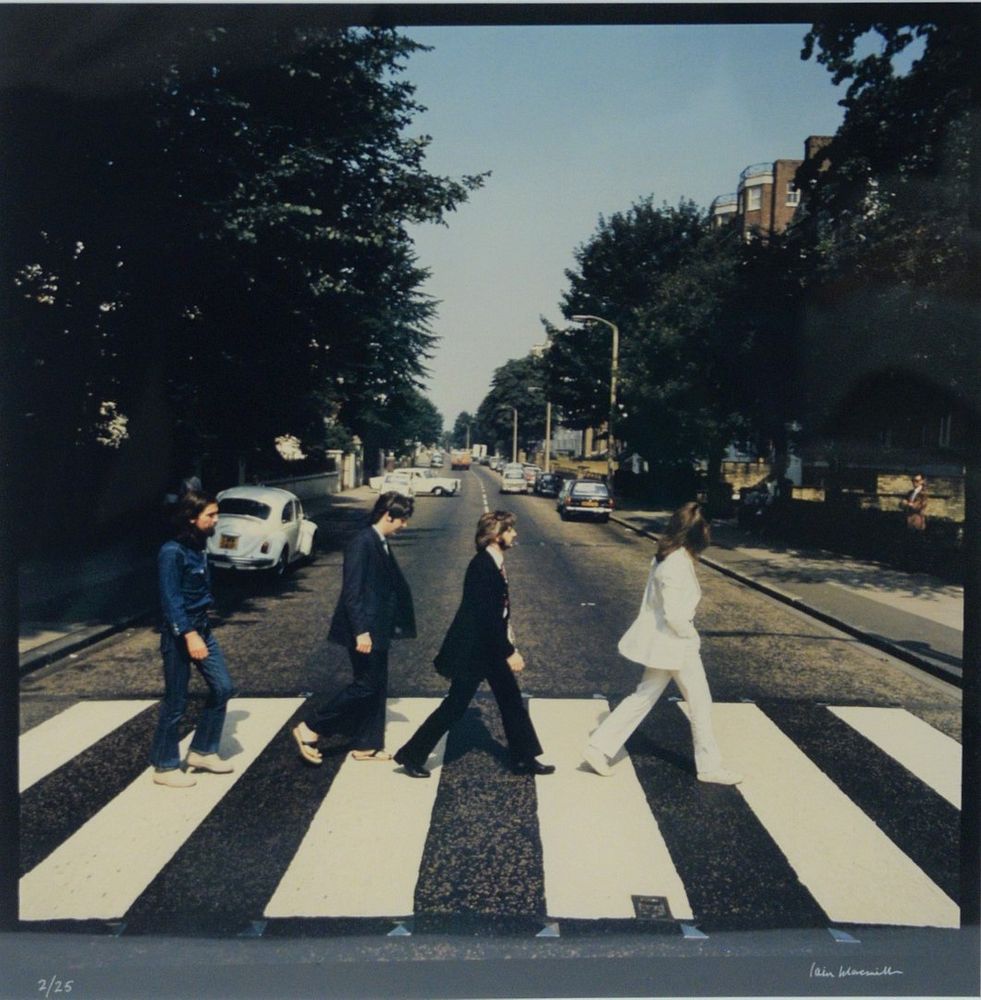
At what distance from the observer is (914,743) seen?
729 cm

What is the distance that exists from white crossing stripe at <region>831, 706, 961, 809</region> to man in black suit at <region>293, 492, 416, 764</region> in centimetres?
361

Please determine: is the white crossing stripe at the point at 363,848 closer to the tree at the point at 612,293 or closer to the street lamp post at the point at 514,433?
the tree at the point at 612,293

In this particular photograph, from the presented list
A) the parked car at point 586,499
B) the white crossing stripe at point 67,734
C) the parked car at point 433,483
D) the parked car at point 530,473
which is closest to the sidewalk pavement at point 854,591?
the parked car at point 586,499

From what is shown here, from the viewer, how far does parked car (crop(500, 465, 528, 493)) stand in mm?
23520

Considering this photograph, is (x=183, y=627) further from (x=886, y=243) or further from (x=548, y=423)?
(x=886, y=243)

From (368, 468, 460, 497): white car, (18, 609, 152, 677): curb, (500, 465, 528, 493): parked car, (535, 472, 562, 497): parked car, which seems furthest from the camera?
(368, 468, 460, 497): white car

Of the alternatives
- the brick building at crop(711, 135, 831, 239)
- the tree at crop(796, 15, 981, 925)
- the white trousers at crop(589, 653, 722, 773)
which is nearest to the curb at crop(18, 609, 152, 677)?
the white trousers at crop(589, 653, 722, 773)

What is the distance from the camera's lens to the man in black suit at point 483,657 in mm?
6215

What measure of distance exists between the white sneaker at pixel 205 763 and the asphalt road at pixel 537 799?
177 millimetres

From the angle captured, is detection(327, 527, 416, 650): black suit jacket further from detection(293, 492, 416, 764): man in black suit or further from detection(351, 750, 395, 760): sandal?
detection(351, 750, 395, 760): sandal

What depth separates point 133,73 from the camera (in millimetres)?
7605

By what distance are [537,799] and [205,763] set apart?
2.20m

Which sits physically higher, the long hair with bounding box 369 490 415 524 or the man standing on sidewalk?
the long hair with bounding box 369 490 415 524

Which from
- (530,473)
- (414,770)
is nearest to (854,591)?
(414,770)
